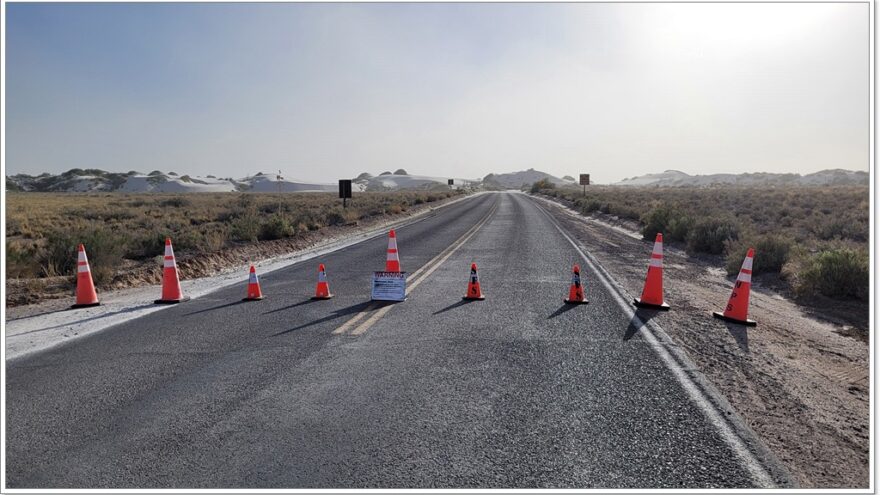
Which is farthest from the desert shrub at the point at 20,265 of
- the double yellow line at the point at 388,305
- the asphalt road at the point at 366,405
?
the double yellow line at the point at 388,305

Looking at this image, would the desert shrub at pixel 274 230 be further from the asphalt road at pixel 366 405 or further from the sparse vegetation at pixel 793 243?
the sparse vegetation at pixel 793 243

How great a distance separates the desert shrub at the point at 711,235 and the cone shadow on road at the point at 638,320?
972cm

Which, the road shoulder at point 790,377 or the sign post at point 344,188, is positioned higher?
the sign post at point 344,188

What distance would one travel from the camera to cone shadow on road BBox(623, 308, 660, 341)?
6.82 m

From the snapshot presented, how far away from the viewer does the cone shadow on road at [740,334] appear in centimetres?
652

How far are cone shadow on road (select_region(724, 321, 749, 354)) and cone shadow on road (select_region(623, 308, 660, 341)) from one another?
39.8 inches

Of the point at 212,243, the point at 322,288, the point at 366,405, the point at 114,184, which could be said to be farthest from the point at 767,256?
the point at 114,184

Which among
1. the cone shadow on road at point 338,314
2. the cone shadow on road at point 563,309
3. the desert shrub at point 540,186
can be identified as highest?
the desert shrub at point 540,186

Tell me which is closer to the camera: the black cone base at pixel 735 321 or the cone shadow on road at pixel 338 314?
the cone shadow on road at pixel 338 314

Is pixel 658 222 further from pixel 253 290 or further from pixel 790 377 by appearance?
pixel 253 290

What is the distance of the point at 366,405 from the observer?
4543mm

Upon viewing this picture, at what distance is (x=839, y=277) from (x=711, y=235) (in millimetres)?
6677

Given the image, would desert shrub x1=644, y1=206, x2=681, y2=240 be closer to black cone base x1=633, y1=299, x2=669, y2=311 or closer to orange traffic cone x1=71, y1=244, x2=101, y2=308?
black cone base x1=633, y1=299, x2=669, y2=311

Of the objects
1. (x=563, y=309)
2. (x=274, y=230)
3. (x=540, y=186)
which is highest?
(x=540, y=186)
